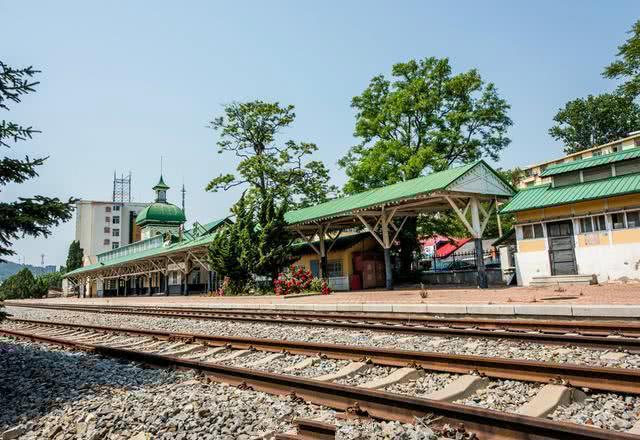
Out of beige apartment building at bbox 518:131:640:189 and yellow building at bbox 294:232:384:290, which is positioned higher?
beige apartment building at bbox 518:131:640:189

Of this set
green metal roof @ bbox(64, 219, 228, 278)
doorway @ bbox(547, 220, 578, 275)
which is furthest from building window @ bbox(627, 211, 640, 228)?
green metal roof @ bbox(64, 219, 228, 278)

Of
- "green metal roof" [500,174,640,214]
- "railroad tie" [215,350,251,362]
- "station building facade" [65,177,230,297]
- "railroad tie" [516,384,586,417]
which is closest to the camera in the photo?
"railroad tie" [516,384,586,417]

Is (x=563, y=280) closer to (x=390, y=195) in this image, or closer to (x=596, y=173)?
(x=596, y=173)

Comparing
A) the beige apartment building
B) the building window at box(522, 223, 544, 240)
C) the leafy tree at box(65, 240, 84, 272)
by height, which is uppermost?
the beige apartment building

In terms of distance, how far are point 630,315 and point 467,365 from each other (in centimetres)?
581

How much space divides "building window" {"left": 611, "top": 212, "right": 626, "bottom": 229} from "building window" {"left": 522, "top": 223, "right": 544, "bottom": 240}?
285 centimetres

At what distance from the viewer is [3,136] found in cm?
656

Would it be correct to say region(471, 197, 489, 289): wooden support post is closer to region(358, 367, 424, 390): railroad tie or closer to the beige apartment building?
region(358, 367, 424, 390): railroad tie

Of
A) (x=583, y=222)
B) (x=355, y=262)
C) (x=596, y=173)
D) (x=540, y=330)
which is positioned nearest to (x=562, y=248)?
(x=583, y=222)

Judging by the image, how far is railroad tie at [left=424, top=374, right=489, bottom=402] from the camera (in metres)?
4.48

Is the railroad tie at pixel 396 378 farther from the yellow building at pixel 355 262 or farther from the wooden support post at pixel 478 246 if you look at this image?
the yellow building at pixel 355 262

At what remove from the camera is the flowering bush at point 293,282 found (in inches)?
942

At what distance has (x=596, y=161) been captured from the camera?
64.0 feet

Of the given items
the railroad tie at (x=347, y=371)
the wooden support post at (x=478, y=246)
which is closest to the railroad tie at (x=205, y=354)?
the railroad tie at (x=347, y=371)
